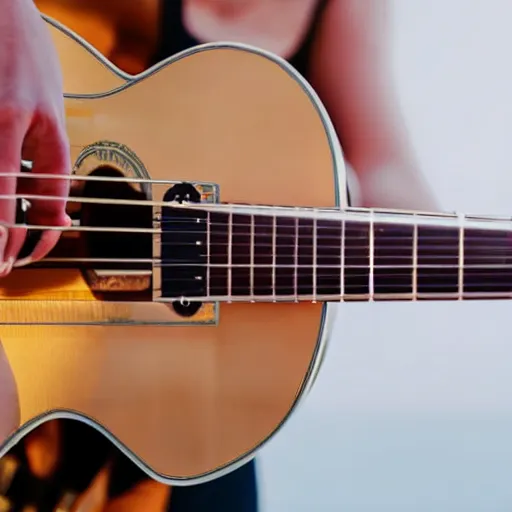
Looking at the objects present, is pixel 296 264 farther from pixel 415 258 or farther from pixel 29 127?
pixel 29 127

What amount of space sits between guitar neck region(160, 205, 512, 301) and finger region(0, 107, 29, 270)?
0.50 feet

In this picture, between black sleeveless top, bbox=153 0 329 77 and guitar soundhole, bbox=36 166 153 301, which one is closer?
guitar soundhole, bbox=36 166 153 301

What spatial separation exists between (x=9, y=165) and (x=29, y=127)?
0.05 m

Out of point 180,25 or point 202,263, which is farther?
point 180,25

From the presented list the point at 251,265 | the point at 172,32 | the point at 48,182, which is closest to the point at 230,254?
the point at 251,265

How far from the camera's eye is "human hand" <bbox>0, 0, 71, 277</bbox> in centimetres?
52

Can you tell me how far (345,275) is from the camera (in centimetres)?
58

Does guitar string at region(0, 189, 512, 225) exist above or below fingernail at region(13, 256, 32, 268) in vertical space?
above

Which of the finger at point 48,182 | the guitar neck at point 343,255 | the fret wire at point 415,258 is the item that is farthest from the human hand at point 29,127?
the fret wire at point 415,258

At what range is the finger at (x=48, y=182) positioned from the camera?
530 millimetres

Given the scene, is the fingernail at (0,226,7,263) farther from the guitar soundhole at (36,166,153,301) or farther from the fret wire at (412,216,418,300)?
the fret wire at (412,216,418,300)

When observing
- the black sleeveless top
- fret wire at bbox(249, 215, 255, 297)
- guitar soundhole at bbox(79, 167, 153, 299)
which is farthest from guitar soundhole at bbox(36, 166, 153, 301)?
the black sleeveless top

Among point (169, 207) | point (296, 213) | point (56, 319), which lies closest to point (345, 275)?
point (296, 213)

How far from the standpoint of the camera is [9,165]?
517 mm
